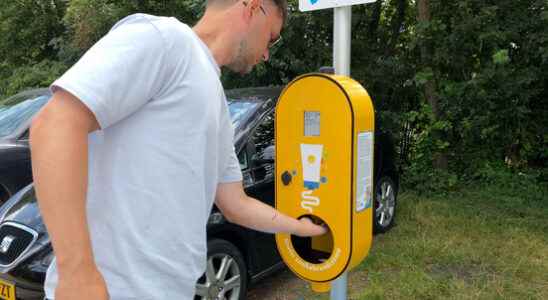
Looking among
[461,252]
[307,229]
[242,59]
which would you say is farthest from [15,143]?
[461,252]

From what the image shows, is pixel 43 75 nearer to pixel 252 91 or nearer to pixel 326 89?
pixel 252 91

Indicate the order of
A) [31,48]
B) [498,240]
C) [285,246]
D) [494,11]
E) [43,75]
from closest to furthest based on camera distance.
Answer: [285,246] < [498,240] < [494,11] < [43,75] < [31,48]

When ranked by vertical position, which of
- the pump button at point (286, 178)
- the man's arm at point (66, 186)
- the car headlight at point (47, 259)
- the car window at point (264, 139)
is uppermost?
the man's arm at point (66, 186)

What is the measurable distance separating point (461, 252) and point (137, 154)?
3546 millimetres

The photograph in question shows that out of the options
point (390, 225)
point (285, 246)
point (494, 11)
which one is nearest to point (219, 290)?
point (285, 246)

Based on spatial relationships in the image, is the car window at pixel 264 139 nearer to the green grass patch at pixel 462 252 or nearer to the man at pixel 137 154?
the green grass patch at pixel 462 252

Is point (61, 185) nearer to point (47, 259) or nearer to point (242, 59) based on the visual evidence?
point (242, 59)

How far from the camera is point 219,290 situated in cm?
281

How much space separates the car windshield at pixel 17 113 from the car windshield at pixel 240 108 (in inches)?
83.0

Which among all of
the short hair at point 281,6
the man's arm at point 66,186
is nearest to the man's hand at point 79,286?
the man's arm at point 66,186

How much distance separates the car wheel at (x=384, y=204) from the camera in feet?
14.4

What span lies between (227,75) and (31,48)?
20.4 feet

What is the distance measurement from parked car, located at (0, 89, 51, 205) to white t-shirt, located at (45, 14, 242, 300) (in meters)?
3.18

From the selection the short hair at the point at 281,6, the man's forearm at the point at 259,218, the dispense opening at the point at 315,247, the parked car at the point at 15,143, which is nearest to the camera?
the short hair at the point at 281,6
